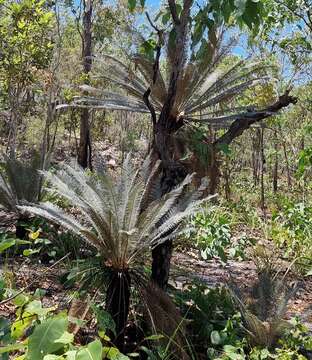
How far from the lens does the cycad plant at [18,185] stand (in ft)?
17.5

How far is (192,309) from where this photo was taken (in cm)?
376

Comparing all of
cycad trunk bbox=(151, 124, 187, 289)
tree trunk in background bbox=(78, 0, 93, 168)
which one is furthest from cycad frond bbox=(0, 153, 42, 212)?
tree trunk in background bbox=(78, 0, 93, 168)

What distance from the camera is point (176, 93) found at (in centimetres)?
398

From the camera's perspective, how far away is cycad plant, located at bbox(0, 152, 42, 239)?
5.34 metres

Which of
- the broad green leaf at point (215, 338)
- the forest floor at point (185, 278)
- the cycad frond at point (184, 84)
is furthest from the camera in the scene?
the cycad frond at point (184, 84)

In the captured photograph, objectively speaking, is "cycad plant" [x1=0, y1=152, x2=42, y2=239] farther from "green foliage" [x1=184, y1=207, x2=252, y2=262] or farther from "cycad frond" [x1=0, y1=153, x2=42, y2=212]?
"green foliage" [x1=184, y1=207, x2=252, y2=262]

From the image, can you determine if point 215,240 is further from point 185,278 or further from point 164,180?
point 164,180

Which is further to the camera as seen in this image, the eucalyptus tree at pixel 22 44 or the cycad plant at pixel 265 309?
the eucalyptus tree at pixel 22 44

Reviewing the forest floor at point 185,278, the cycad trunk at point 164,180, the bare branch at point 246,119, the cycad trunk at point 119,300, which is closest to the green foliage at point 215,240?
the forest floor at point 185,278

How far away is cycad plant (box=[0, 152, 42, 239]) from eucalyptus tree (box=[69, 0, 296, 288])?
159 centimetres

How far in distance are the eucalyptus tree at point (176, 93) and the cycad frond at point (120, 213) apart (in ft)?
1.29

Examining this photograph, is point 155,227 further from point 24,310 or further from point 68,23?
point 68,23

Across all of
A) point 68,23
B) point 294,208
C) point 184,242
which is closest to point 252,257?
point 184,242

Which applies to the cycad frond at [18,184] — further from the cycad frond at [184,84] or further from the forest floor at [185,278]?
the cycad frond at [184,84]
